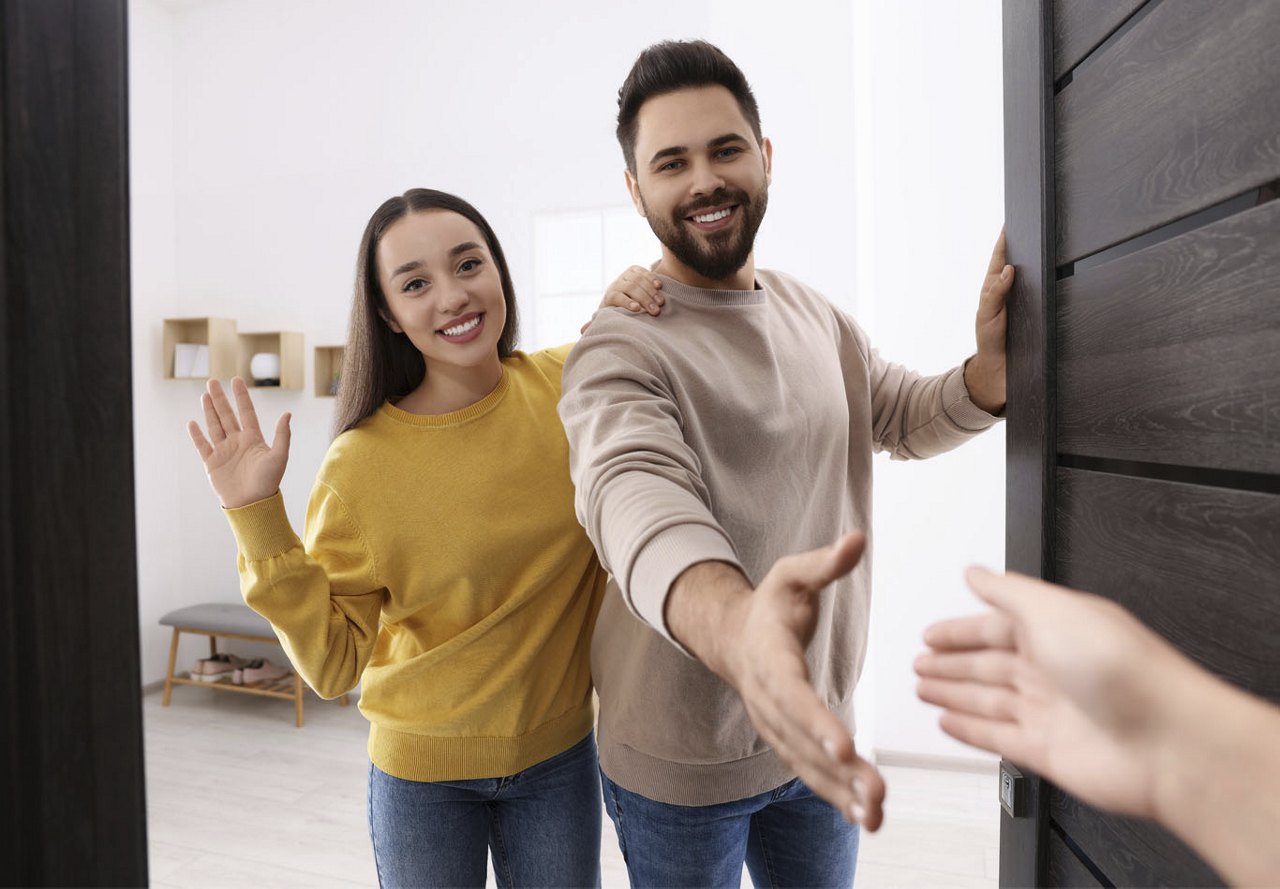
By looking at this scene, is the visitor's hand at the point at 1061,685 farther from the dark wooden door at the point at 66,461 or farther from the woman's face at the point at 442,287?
the woman's face at the point at 442,287

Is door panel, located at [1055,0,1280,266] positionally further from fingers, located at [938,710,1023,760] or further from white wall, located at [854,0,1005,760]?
white wall, located at [854,0,1005,760]

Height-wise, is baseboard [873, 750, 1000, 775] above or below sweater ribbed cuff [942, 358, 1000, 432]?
below

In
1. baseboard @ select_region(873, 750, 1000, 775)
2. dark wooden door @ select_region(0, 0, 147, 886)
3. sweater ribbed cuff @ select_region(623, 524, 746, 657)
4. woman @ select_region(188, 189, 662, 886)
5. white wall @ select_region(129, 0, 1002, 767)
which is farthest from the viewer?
baseboard @ select_region(873, 750, 1000, 775)

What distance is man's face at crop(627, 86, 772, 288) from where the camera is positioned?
1234 mm

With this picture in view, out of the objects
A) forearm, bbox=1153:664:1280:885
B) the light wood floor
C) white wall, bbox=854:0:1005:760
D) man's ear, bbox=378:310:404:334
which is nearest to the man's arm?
forearm, bbox=1153:664:1280:885

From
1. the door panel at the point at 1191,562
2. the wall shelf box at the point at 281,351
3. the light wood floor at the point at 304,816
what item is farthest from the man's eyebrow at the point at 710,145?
the wall shelf box at the point at 281,351

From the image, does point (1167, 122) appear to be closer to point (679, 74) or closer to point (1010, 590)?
point (1010, 590)

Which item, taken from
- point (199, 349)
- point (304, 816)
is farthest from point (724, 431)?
point (199, 349)

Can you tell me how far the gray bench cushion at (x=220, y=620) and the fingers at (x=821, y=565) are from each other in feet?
12.9

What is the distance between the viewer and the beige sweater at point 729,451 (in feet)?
3.52

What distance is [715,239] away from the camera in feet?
4.11

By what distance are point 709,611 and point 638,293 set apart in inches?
27.8

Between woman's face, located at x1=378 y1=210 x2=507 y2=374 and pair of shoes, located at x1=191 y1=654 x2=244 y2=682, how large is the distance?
11.4 feet

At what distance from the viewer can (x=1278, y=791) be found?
0.42 meters
